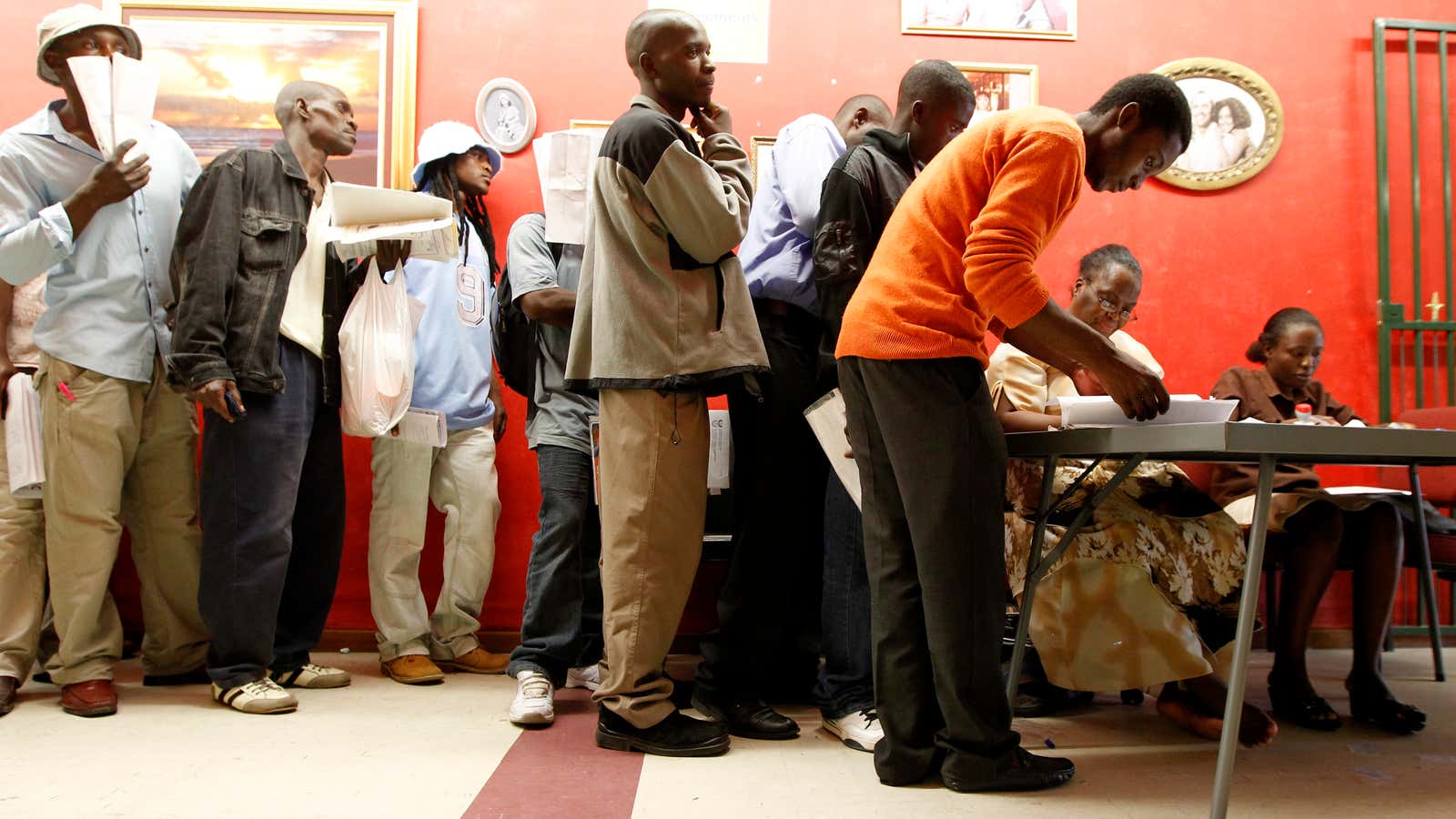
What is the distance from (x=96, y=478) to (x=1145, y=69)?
3.74 meters

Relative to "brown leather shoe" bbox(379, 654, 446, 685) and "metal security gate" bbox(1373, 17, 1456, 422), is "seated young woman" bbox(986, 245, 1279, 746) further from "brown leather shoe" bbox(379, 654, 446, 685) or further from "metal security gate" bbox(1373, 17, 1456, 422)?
"metal security gate" bbox(1373, 17, 1456, 422)

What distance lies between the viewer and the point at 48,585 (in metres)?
3.21

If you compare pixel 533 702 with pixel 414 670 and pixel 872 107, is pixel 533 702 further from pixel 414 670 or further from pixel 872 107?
pixel 872 107

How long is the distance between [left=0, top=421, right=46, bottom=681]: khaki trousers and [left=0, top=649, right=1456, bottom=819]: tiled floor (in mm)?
149

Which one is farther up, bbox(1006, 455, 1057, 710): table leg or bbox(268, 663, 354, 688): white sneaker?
bbox(1006, 455, 1057, 710): table leg

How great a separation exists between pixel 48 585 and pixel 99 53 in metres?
1.60

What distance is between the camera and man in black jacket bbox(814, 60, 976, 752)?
2418mm

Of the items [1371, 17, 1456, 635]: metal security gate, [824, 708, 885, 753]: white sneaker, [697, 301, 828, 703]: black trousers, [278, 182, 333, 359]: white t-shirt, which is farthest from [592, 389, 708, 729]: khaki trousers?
[1371, 17, 1456, 635]: metal security gate

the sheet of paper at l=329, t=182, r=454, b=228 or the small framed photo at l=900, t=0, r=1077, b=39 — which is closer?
the sheet of paper at l=329, t=182, r=454, b=228

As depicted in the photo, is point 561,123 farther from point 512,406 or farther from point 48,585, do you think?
point 48,585

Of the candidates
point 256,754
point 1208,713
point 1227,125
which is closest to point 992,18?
point 1227,125

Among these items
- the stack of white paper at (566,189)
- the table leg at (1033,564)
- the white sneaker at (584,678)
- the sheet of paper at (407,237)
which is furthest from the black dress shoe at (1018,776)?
the sheet of paper at (407,237)

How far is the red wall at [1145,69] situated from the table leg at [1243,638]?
225 cm

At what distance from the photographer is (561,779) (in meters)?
2.06
